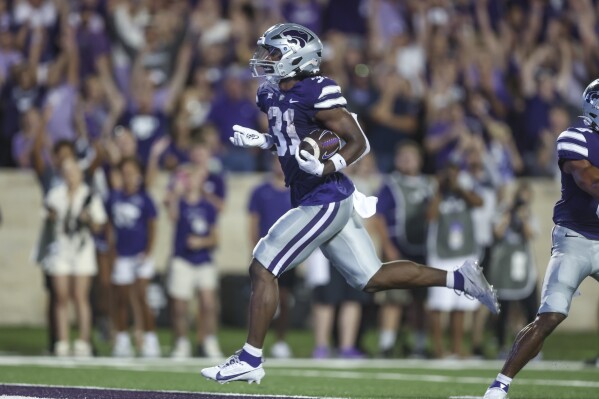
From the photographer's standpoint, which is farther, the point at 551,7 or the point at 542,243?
the point at 551,7

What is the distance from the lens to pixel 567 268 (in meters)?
7.54

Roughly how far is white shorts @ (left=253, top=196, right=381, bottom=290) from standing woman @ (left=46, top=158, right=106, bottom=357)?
4.86 m

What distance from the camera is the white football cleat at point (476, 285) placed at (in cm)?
808

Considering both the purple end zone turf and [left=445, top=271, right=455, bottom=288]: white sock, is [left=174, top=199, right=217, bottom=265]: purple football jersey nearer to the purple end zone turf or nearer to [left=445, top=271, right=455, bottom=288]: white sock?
the purple end zone turf

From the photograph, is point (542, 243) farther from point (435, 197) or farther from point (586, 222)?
point (586, 222)

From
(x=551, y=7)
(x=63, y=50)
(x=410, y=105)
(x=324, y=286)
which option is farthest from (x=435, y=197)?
(x=551, y=7)

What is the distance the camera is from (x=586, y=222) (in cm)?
767

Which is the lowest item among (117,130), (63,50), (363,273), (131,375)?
(131,375)

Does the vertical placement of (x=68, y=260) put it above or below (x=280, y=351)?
above

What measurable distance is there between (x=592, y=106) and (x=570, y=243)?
31.3 inches

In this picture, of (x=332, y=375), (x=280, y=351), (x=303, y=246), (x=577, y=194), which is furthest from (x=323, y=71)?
(x=577, y=194)

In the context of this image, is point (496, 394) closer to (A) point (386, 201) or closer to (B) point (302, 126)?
(B) point (302, 126)

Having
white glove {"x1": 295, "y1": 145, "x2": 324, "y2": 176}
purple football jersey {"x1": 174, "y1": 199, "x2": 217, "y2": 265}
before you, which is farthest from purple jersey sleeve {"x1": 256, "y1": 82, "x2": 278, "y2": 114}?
purple football jersey {"x1": 174, "y1": 199, "x2": 217, "y2": 265}

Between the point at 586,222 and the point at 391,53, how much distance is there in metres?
9.11
